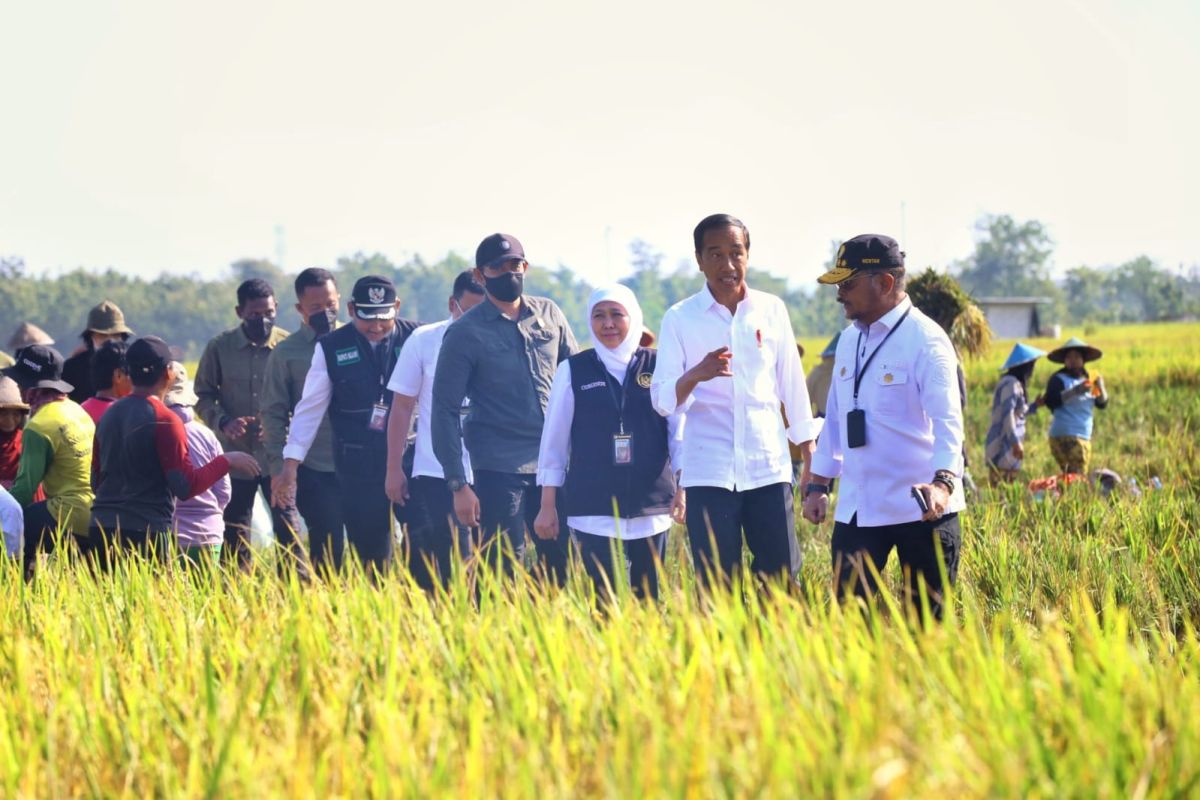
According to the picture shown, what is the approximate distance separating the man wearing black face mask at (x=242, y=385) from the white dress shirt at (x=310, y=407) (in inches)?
39.5

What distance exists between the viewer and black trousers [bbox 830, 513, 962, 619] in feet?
16.7

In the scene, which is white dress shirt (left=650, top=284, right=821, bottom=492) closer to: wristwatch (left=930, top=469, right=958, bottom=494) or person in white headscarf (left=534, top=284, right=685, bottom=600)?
person in white headscarf (left=534, top=284, right=685, bottom=600)

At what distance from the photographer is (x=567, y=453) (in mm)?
6113

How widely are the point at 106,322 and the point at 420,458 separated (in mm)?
3449

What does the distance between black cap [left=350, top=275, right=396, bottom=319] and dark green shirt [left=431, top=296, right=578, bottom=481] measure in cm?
73

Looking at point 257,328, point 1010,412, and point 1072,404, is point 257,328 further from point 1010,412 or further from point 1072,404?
point 1072,404

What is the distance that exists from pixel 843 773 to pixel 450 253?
182 metres

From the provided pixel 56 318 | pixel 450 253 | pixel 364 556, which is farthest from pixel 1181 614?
pixel 450 253

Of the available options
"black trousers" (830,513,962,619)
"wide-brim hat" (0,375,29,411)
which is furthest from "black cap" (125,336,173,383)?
"black trousers" (830,513,962,619)

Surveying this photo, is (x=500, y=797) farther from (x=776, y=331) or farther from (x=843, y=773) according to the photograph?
(x=776, y=331)

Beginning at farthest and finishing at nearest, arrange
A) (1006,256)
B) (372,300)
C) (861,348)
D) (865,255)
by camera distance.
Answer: (1006,256), (372,300), (861,348), (865,255)

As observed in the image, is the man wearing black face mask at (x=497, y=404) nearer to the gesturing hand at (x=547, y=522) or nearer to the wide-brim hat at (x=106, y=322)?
the gesturing hand at (x=547, y=522)

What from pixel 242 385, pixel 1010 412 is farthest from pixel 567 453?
pixel 1010 412

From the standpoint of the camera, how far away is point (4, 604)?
4.97 meters
